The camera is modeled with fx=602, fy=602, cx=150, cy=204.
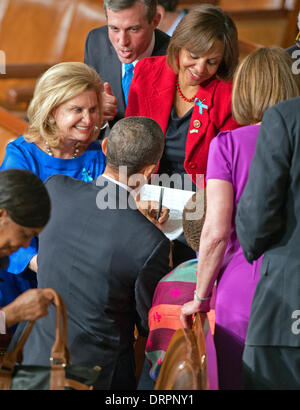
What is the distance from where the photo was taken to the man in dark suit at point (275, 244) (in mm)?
1383

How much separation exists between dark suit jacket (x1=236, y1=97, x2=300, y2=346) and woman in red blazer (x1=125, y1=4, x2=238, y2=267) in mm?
810

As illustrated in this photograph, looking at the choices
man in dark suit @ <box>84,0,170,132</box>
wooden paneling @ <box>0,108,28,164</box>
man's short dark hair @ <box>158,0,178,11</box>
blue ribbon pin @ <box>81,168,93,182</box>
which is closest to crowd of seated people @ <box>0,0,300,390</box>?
blue ribbon pin @ <box>81,168,93,182</box>

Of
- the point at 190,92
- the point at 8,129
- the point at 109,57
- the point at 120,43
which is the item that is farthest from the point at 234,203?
the point at 8,129

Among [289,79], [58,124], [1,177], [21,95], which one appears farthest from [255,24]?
[1,177]

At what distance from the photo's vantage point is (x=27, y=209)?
121 centimetres

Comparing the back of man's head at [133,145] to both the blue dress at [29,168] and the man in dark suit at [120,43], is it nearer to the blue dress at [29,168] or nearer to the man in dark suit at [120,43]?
the blue dress at [29,168]

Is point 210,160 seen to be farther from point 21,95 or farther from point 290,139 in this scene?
point 21,95

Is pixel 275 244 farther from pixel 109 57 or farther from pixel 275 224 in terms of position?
pixel 109 57

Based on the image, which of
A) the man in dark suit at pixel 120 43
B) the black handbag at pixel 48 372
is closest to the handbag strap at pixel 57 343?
the black handbag at pixel 48 372

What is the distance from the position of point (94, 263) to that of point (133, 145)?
33cm

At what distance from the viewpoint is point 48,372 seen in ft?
4.02

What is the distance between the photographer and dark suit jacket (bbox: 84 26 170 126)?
106 inches

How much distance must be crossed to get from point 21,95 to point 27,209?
290 centimetres

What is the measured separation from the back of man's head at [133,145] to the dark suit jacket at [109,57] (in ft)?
3.48
